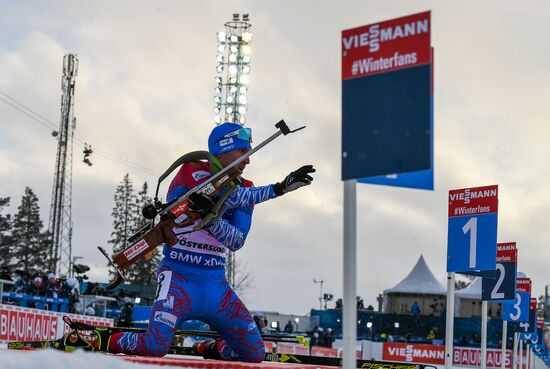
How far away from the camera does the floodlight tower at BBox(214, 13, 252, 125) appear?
3981 centimetres

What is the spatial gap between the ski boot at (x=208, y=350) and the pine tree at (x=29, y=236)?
230 ft

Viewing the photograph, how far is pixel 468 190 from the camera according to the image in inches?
473

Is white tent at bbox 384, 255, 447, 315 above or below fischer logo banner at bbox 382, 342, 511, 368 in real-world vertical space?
above

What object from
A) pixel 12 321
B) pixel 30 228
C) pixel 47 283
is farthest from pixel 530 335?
pixel 30 228

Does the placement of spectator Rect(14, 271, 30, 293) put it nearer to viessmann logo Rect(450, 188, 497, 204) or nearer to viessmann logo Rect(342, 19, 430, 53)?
viessmann logo Rect(450, 188, 497, 204)

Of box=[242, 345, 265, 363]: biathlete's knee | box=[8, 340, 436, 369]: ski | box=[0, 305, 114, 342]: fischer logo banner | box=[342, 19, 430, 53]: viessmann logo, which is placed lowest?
box=[0, 305, 114, 342]: fischer logo banner

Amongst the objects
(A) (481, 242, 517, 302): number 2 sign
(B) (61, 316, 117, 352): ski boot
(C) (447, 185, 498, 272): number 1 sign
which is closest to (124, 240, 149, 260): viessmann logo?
(B) (61, 316, 117, 352): ski boot

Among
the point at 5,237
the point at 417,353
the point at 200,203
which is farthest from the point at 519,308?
the point at 5,237

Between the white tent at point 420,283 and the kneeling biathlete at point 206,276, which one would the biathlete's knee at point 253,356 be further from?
the white tent at point 420,283

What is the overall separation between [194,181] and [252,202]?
1.96 ft

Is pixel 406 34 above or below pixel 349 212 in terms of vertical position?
above

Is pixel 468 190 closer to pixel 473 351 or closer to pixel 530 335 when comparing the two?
pixel 530 335

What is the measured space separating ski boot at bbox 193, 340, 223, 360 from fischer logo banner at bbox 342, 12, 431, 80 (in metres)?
4.05

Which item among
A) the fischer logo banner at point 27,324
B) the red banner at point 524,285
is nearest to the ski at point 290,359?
the fischer logo banner at point 27,324
